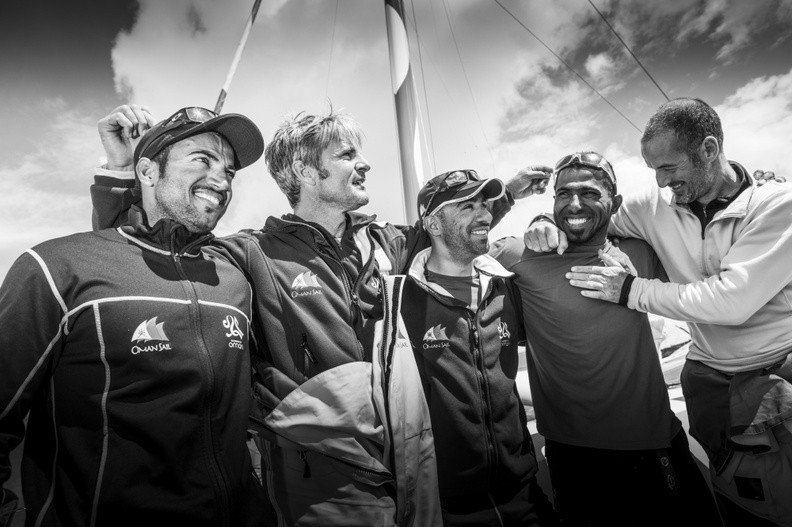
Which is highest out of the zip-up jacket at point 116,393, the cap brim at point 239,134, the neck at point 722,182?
the cap brim at point 239,134

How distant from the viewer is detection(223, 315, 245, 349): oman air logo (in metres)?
1.82

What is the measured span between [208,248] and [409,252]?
1.39 m

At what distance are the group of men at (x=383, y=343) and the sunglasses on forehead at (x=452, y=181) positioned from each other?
1 cm

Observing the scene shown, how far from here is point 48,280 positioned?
1.49 m

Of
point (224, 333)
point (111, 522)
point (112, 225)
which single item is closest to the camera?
point (111, 522)

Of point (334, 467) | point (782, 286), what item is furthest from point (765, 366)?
point (334, 467)

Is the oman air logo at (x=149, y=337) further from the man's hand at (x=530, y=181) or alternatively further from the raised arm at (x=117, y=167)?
the man's hand at (x=530, y=181)

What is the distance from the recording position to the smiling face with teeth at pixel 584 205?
8.95 feet

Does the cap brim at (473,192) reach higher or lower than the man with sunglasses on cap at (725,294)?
higher

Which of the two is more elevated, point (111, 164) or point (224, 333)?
point (111, 164)

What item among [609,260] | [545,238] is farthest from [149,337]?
[609,260]

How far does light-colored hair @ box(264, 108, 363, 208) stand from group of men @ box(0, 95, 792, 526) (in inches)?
0.6

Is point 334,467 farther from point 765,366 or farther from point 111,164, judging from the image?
point 765,366

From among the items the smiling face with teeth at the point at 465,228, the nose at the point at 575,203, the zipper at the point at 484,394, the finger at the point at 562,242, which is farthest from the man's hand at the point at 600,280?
the zipper at the point at 484,394
